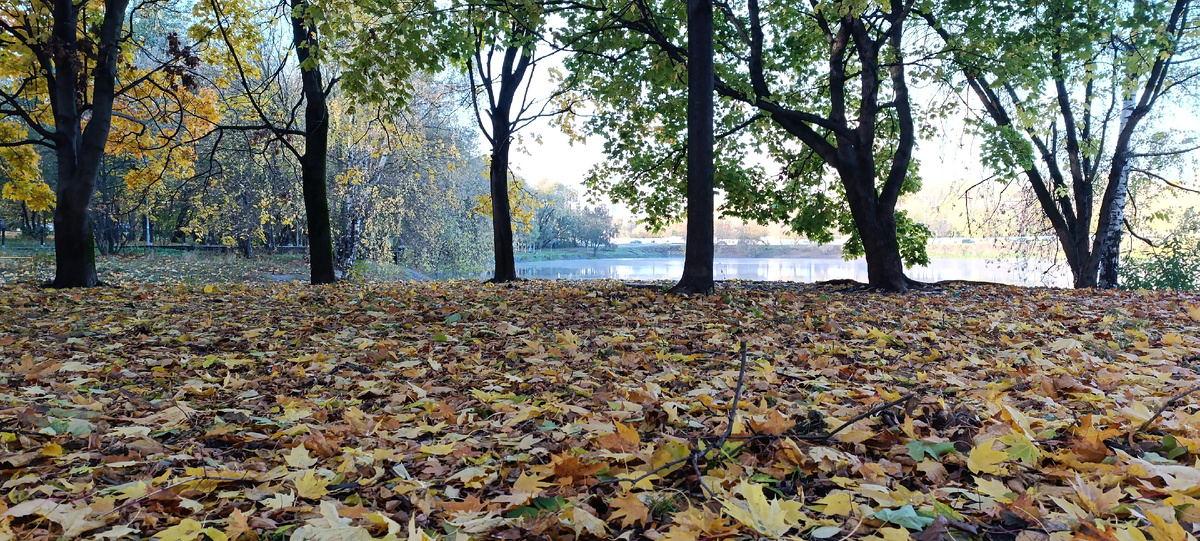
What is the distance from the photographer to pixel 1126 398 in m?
2.34

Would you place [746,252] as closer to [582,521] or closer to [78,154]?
[78,154]

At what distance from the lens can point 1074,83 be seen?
1042 cm

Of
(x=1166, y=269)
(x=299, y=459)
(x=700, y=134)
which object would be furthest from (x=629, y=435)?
(x=1166, y=269)

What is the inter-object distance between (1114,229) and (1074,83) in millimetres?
2625

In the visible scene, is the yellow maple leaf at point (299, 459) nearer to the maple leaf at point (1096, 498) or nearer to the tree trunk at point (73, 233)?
the maple leaf at point (1096, 498)

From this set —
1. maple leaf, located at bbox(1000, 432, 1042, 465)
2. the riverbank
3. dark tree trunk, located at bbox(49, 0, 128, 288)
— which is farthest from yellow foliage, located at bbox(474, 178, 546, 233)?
the riverbank

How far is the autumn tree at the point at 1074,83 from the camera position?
22.7 feet

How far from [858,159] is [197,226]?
21.1 m

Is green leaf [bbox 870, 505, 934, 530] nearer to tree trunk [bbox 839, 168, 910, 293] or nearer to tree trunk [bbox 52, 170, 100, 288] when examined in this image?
tree trunk [bbox 839, 168, 910, 293]

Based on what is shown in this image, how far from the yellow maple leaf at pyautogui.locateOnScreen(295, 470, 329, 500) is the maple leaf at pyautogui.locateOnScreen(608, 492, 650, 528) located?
82cm

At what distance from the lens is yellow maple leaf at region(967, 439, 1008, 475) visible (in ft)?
5.26

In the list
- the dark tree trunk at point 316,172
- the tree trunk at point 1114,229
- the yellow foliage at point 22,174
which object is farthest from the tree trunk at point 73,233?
the tree trunk at point 1114,229

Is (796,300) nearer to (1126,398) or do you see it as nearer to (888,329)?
(888,329)

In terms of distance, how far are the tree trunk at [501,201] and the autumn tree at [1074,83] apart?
6.82m
